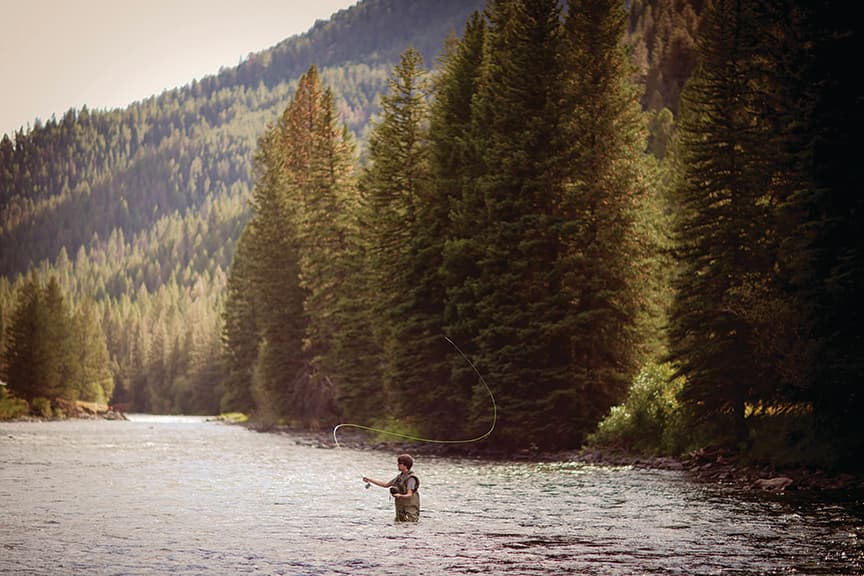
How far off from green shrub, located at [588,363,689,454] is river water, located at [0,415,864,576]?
10.3ft

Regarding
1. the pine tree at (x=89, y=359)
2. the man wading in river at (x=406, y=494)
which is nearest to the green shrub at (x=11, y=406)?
the pine tree at (x=89, y=359)

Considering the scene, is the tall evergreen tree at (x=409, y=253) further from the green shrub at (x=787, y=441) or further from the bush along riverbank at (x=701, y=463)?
the green shrub at (x=787, y=441)

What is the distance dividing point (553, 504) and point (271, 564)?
30.1ft

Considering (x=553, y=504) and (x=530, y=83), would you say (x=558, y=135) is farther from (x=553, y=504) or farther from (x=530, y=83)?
(x=553, y=504)

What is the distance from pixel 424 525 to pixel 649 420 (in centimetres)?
1683

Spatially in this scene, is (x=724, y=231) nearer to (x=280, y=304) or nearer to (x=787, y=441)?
(x=787, y=441)

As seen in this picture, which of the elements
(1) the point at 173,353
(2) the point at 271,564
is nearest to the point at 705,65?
(2) the point at 271,564

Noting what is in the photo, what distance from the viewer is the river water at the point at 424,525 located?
13922 mm

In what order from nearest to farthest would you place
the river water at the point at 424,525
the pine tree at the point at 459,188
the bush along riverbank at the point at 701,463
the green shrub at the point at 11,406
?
the river water at the point at 424,525 → the bush along riverbank at the point at 701,463 → the pine tree at the point at 459,188 → the green shrub at the point at 11,406

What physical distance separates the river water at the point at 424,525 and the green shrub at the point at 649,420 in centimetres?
313

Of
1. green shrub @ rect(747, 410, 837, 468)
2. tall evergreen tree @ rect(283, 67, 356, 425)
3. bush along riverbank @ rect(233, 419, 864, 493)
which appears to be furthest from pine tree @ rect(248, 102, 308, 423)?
green shrub @ rect(747, 410, 837, 468)

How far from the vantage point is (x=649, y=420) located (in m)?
33.3

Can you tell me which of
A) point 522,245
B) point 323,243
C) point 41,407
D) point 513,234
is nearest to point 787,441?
point 522,245

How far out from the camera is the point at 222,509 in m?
20.9
